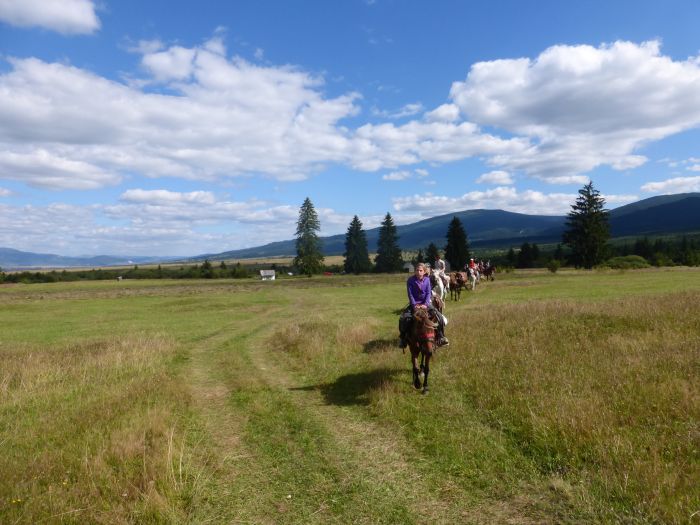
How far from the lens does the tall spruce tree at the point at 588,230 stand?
234 feet

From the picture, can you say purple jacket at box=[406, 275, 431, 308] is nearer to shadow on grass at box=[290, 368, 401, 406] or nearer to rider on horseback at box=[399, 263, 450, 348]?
rider on horseback at box=[399, 263, 450, 348]

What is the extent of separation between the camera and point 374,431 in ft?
31.4

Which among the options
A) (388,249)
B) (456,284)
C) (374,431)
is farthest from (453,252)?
(374,431)

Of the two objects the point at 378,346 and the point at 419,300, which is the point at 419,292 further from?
the point at 378,346

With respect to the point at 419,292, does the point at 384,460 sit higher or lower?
lower

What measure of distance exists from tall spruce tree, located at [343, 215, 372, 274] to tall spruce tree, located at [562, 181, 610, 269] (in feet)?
158

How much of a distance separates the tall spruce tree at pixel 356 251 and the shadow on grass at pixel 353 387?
308ft

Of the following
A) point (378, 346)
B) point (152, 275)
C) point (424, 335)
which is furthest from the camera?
point (152, 275)

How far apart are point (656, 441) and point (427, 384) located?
18.3 feet

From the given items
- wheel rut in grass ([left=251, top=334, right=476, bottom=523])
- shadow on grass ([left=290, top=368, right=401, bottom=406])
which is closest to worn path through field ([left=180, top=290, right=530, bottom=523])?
wheel rut in grass ([left=251, top=334, right=476, bottom=523])

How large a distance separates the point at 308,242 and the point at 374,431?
81.4 m

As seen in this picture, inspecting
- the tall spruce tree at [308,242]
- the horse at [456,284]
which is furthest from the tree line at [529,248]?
the horse at [456,284]

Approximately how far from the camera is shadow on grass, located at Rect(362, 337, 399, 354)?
1662 cm

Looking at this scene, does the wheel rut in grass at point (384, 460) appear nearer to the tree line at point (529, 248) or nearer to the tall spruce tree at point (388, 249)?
the tree line at point (529, 248)
